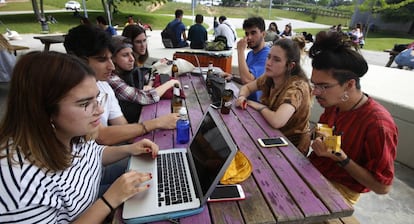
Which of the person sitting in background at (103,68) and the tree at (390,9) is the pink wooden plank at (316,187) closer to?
the person sitting in background at (103,68)

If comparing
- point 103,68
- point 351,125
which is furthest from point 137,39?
point 351,125

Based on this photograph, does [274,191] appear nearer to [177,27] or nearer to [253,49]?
[253,49]

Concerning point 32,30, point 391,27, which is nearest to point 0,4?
point 32,30

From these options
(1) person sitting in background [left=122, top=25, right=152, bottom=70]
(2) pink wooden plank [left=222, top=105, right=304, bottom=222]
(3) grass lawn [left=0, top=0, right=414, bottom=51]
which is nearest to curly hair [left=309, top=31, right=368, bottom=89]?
(2) pink wooden plank [left=222, top=105, right=304, bottom=222]

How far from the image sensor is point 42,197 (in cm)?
85

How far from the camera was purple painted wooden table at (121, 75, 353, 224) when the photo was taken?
3.42 feet

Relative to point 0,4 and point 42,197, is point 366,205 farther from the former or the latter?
point 0,4

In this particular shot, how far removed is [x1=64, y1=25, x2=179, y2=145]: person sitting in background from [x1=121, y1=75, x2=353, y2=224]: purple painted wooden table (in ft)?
0.27

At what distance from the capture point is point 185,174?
125cm

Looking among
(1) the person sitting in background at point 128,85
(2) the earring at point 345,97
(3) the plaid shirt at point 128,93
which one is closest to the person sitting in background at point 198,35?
(1) the person sitting in background at point 128,85

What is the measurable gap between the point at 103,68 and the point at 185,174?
115cm

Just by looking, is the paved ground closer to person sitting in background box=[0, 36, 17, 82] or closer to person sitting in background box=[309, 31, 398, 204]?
person sitting in background box=[309, 31, 398, 204]

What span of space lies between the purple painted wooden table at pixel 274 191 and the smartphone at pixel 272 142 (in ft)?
0.11

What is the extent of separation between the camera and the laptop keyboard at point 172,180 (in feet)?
3.55
